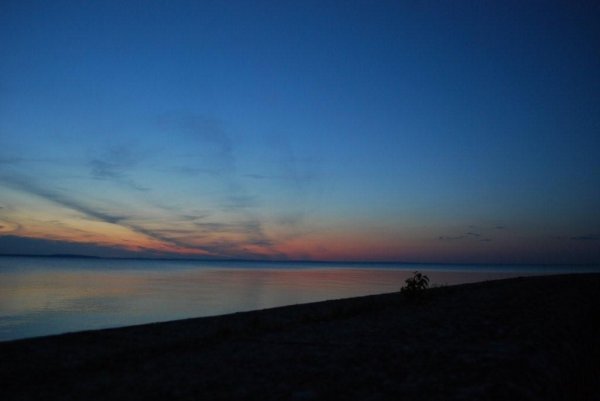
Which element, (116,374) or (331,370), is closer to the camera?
(331,370)

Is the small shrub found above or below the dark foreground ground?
above

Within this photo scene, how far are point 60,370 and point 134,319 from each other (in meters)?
15.5

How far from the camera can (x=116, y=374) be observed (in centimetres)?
380

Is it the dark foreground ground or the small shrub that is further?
the small shrub

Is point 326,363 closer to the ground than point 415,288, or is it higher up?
closer to the ground

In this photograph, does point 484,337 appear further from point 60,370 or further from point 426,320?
point 60,370

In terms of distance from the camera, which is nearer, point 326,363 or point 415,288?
point 326,363

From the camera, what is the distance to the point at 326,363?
3.76 m

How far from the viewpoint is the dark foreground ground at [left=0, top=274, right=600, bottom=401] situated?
2.93 meters

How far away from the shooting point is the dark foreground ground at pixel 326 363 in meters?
2.93

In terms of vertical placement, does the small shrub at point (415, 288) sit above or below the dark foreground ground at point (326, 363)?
above

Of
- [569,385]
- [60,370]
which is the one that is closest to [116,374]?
[60,370]

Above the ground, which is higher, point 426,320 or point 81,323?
point 426,320

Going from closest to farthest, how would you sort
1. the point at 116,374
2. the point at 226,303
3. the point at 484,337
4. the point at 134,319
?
the point at 116,374 → the point at 484,337 → the point at 134,319 → the point at 226,303
